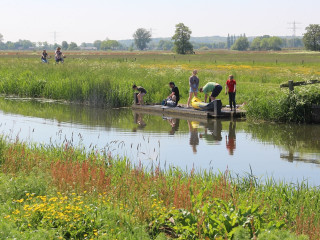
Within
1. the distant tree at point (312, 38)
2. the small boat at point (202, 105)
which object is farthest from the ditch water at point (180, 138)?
the distant tree at point (312, 38)

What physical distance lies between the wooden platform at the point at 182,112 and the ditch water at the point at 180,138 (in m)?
0.52

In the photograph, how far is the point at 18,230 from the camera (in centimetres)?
786

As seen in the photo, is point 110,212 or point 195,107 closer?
point 110,212

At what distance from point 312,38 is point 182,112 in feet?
485

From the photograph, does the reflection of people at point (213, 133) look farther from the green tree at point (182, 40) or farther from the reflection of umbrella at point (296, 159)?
the green tree at point (182, 40)

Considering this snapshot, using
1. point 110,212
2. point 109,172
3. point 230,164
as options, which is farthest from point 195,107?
point 110,212

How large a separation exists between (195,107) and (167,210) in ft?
59.0

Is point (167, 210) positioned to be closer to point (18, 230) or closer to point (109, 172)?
point (18, 230)

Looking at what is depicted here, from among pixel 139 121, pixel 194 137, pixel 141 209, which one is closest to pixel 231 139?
pixel 194 137

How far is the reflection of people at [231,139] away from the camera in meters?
18.5

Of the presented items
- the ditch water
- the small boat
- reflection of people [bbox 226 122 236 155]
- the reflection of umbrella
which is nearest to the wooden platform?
the small boat

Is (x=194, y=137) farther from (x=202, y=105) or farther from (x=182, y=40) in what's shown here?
(x=182, y=40)

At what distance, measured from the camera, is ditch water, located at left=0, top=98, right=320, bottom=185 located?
50.6 ft

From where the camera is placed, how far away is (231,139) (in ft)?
67.3
